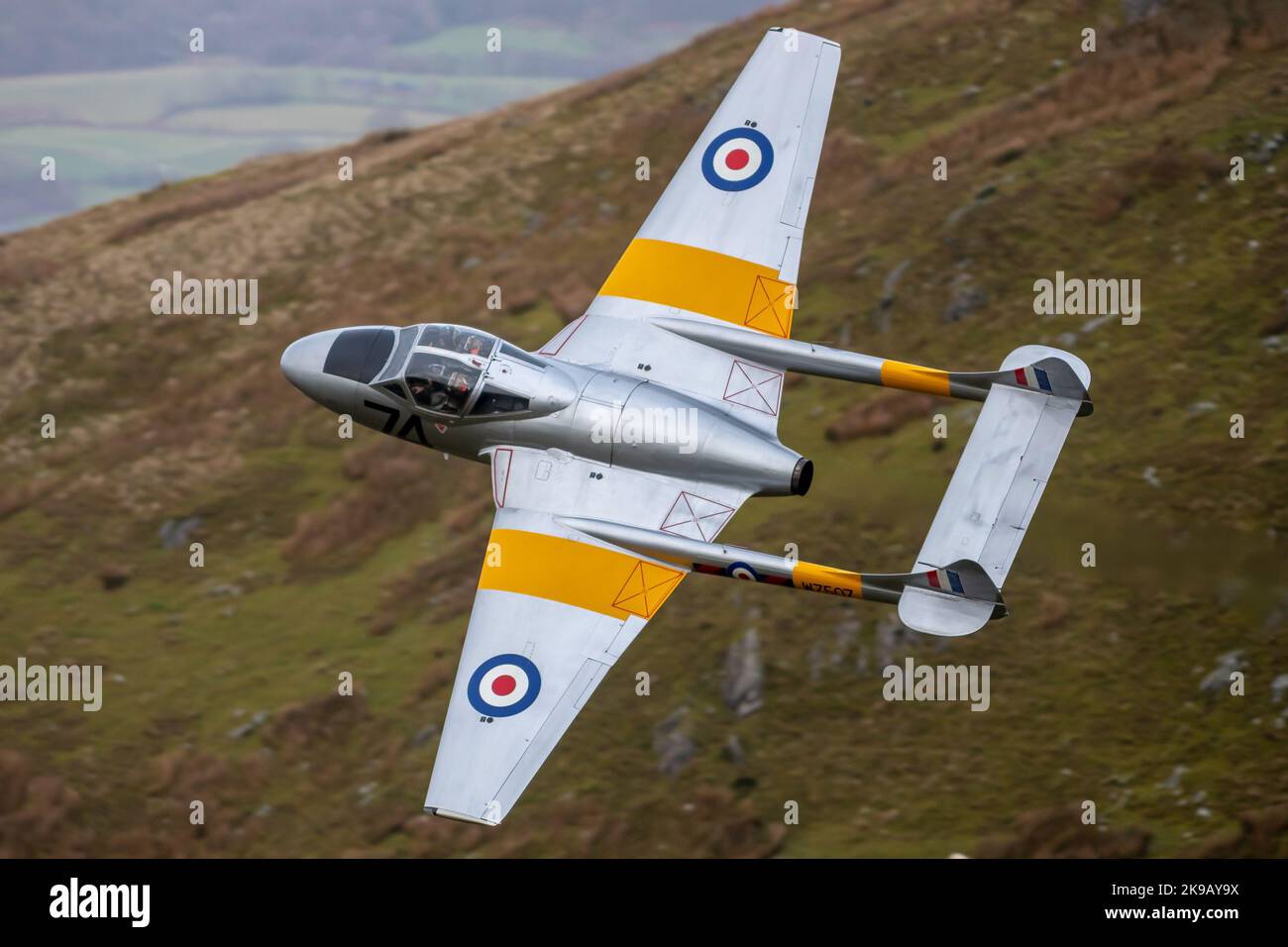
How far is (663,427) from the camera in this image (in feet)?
79.2

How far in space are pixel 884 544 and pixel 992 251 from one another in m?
11.9

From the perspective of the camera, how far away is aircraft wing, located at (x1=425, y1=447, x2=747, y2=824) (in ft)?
70.7

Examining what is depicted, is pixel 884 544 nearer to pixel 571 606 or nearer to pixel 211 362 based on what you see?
pixel 571 606

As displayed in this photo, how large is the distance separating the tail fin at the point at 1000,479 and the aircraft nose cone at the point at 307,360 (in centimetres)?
1233

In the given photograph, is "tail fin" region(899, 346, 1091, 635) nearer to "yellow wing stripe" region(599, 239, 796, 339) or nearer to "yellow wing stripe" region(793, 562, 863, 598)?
"yellow wing stripe" region(793, 562, 863, 598)

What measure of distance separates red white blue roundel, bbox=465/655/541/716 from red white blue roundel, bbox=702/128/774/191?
11280mm

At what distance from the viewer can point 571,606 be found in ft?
76.0

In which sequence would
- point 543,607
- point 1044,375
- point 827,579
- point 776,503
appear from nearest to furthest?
point 827,579 < point 1044,375 < point 543,607 < point 776,503

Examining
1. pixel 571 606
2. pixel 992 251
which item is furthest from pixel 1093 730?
pixel 992 251

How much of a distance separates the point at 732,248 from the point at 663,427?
5091 mm
